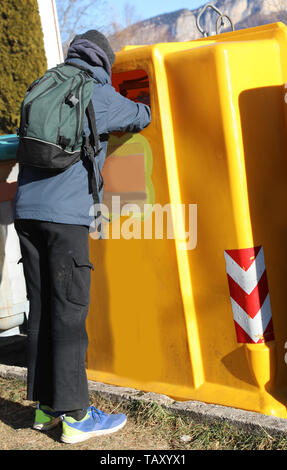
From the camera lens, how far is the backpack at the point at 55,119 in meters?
2.31

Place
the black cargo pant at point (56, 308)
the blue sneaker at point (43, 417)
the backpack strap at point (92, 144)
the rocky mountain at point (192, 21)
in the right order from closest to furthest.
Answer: the backpack strap at point (92, 144)
the black cargo pant at point (56, 308)
the blue sneaker at point (43, 417)
the rocky mountain at point (192, 21)

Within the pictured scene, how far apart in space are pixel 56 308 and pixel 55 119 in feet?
2.58

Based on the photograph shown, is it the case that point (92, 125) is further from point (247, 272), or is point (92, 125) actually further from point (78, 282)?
point (247, 272)

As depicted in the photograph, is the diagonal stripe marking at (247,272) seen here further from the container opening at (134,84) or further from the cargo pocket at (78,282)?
the container opening at (134,84)

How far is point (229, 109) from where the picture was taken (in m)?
2.50

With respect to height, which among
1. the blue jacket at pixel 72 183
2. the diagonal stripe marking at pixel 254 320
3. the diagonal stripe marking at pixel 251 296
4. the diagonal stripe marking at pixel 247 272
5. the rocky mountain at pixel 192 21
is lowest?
the diagonal stripe marking at pixel 254 320

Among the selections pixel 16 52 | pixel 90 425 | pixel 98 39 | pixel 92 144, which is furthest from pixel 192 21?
pixel 90 425

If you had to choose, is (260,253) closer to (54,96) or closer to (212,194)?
(212,194)

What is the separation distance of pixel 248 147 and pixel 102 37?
0.77 m

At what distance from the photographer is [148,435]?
2.62 metres

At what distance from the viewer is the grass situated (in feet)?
8.04

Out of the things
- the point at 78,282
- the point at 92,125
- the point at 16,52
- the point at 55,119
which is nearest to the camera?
the point at 55,119

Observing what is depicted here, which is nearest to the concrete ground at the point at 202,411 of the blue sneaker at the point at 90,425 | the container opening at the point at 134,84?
the blue sneaker at the point at 90,425
